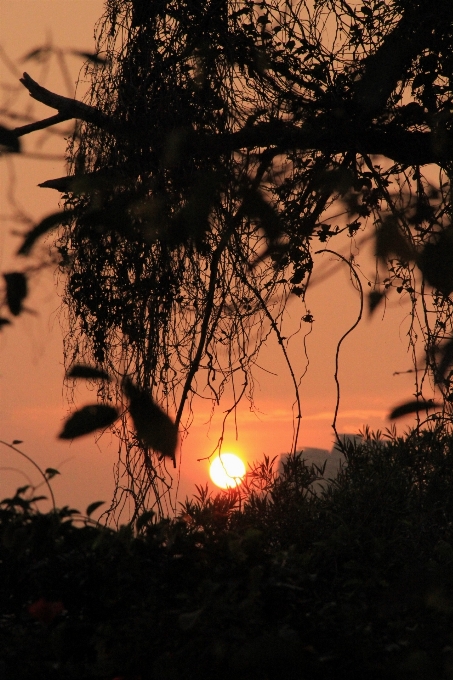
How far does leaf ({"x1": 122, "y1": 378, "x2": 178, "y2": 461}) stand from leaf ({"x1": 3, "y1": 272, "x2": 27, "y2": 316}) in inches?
19.5

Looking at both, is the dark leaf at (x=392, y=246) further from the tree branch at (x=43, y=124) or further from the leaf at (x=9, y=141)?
the tree branch at (x=43, y=124)

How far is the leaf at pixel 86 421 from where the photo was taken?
2209 millimetres

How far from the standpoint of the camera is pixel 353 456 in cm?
433

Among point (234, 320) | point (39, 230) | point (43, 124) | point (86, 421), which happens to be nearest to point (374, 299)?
point (234, 320)

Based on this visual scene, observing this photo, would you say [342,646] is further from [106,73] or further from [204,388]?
[106,73]

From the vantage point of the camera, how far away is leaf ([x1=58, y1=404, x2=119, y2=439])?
221 cm

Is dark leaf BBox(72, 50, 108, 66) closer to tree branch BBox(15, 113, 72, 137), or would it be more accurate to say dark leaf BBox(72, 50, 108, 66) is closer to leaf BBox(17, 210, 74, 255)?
tree branch BBox(15, 113, 72, 137)

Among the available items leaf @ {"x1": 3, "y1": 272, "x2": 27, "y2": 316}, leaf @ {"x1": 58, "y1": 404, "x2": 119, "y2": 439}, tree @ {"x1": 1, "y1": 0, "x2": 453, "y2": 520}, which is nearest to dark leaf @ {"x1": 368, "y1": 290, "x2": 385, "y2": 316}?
tree @ {"x1": 1, "y1": 0, "x2": 453, "y2": 520}

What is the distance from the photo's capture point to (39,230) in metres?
2.53

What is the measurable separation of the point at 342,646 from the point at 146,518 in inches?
26.6

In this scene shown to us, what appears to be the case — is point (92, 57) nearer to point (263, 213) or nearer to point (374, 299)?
point (263, 213)

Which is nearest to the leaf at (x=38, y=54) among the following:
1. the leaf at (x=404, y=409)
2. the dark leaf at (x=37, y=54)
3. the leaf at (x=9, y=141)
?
the dark leaf at (x=37, y=54)

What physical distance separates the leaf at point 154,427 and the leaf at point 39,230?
61 cm

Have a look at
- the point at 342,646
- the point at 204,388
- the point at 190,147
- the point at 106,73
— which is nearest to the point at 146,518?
the point at 342,646
